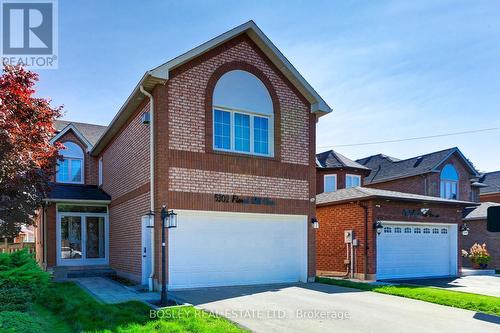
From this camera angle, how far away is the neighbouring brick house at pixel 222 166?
42.4ft

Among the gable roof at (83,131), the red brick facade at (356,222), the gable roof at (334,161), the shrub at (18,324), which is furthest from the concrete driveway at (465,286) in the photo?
the gable roof at (83,131)

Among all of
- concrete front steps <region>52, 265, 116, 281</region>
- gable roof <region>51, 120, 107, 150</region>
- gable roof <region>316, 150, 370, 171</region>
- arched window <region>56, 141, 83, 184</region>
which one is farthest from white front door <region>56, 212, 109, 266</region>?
gable roof <region>316, 150, 370, 171</region>

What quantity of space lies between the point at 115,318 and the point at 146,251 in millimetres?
5398

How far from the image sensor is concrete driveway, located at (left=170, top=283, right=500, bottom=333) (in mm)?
8336

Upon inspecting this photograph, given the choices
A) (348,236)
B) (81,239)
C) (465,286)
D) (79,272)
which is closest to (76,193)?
(81,239)

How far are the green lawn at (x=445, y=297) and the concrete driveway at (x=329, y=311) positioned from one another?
1.44ft

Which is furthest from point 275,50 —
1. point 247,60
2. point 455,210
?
point 455,210

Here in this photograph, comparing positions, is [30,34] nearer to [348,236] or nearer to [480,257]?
[348,236]

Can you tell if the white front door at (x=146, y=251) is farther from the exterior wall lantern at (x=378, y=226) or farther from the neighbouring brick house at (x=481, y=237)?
the neighbouring brick house at (x=481, y=237)

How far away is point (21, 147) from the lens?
11.3m

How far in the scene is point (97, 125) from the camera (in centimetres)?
2547

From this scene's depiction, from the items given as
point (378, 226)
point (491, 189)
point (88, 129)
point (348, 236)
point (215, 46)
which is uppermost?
point (215, 46)

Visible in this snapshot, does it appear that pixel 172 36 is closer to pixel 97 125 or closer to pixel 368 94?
pixel 368 94

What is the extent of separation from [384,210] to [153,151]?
9.79 m
